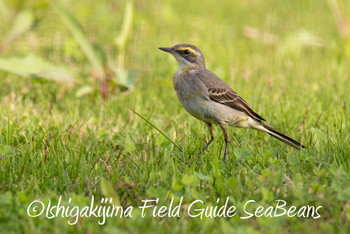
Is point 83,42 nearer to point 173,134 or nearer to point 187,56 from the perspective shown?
point 187,56

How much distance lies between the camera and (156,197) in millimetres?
4523

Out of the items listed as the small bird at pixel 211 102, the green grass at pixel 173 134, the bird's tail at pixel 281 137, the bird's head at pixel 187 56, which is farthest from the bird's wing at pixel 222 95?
the green grass at pixel 173 134

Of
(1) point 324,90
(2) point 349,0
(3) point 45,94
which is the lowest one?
(3) point 45,94

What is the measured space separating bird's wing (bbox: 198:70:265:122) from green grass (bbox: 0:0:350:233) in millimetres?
357

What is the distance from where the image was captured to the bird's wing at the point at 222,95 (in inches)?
243

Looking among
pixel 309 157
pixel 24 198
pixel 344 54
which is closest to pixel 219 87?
pixel 309 157

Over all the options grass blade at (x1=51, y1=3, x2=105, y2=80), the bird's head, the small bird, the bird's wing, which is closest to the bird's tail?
the small bird

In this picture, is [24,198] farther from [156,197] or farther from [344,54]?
[344,54]

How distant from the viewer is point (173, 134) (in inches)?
248

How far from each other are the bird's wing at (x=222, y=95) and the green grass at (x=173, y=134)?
357mm

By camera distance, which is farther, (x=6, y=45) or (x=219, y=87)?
(x=6, y=45)

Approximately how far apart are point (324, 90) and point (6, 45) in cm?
514

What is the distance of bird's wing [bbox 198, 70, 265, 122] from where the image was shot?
6.17 metres

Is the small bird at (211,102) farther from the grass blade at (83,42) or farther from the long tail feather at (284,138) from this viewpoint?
the grass blade at (83,42)
